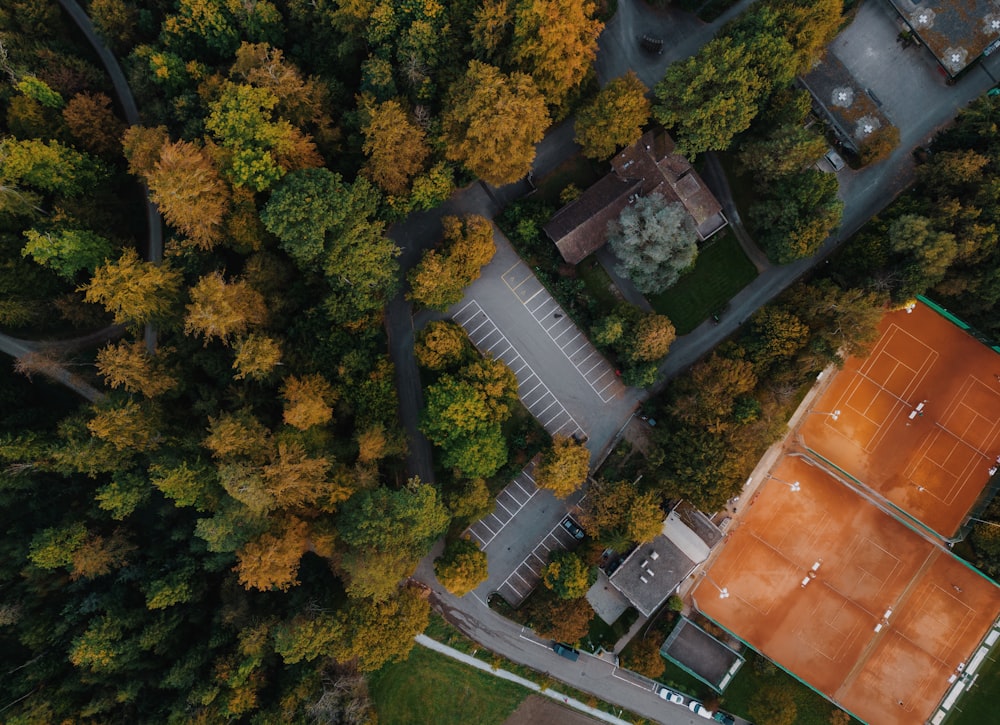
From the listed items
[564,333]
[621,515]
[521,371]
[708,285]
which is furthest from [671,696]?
[708,285]

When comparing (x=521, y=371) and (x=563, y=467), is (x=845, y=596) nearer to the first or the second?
(x=563, y=467)

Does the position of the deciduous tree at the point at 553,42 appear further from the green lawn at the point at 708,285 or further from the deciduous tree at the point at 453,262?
the green lawn at the point at 708,285

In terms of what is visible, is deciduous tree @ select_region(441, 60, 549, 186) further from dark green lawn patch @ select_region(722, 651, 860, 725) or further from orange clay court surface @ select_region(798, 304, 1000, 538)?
dark green lawn patch @ select_region(722, 651, 860, 725)

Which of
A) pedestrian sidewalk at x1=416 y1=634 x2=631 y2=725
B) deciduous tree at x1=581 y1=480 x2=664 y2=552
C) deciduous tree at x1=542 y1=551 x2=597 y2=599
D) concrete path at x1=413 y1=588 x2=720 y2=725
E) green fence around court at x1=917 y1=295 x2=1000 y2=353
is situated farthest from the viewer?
pedestrian sidewalk at x1=416 y1=634 x2=631 y2=725

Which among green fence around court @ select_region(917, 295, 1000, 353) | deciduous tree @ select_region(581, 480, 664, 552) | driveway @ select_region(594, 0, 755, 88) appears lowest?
deciduous tree @ select_region(581, 480, 664, 552)

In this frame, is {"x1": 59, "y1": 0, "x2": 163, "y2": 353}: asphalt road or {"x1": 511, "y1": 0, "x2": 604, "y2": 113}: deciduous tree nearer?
{"x1": 511, "y1": 0, "x2": 604, "y2": 113}: deciduous tree

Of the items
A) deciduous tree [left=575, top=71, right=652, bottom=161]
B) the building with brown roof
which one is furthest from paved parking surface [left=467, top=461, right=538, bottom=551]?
deciduous tree [left=575, top=71, right=652, bottom=161]

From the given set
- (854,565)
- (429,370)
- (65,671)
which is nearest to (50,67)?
(429,370)

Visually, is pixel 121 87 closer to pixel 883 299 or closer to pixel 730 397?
pixel 730 397
